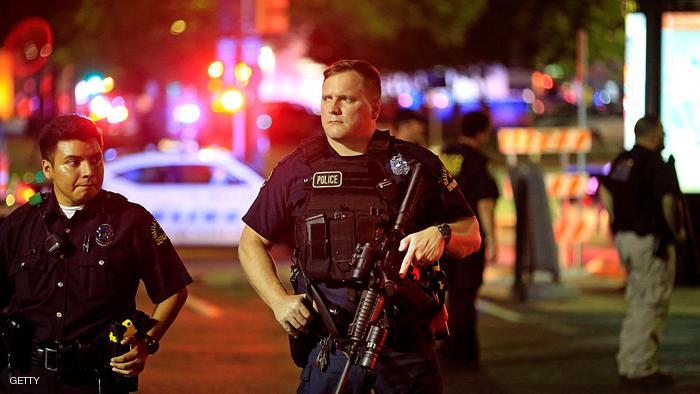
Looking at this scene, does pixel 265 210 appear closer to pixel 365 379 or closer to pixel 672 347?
pixel 365 379

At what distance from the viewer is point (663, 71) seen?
48.5 ft

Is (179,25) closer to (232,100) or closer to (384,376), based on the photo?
(232,100)

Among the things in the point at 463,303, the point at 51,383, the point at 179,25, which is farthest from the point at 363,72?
the point at 179,25

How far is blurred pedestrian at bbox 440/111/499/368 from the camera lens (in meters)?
9.52

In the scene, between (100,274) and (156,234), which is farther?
(156,234)

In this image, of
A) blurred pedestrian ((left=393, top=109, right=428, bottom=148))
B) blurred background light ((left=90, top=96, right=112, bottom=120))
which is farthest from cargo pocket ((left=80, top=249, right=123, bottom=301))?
blurred background light ((left=90, top=96, right=112, bottom=120))

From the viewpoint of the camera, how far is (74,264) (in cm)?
476

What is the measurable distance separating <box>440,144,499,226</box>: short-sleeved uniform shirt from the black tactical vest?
4.72 metres

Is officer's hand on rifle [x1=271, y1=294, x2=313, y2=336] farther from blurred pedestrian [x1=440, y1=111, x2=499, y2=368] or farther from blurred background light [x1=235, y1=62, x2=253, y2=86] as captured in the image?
blurred background light [x1=235, y1=62, x2=253, y2=86]

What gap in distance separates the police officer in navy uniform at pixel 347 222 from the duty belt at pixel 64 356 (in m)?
0.69

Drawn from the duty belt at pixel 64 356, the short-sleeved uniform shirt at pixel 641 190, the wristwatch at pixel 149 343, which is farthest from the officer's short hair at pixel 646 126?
the duty belt at pixel 64 356

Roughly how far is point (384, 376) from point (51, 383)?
4.01 feet

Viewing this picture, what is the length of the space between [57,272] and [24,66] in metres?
14.5

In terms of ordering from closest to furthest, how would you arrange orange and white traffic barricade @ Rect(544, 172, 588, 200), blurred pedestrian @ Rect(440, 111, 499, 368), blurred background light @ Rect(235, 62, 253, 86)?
blurred pedestrian @ Rect(440, 111, 499, 368), orange and white traffic barricade @ Rect(544, 172, 588, 200), blurred background light @ Rect(235, 62, 253, 86)
